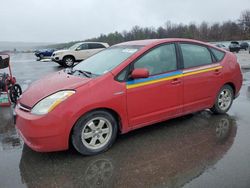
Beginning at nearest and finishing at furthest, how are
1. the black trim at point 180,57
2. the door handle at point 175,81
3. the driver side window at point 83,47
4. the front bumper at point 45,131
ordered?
1. the front bumper at point 45,131
2. the door handle at point 175,81
3. the black trim at point 180,57
4. the driver side window at point 83,47

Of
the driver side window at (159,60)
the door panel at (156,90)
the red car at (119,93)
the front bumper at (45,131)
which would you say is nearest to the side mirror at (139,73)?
the red car at (119,93)

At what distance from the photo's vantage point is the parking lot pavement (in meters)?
3.17

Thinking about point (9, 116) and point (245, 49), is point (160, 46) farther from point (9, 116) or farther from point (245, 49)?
point (245, 49)

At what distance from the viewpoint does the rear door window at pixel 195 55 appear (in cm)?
477

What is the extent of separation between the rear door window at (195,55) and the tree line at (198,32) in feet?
238

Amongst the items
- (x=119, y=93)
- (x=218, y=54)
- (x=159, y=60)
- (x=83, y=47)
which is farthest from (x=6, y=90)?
(x=83, y=47)

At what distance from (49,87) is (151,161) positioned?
5.85ft

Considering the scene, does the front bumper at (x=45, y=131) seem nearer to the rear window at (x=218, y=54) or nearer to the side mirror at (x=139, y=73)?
the side mirror at (x=139, y=73)

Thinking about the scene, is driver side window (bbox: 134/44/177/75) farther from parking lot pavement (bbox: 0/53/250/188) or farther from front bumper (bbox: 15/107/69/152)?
front bumper (bbox: 15/107/69/152)

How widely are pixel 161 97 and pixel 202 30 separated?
93351 mm

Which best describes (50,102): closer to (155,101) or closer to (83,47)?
(155,101)

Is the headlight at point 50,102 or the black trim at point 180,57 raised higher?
the black trim at point 180,57

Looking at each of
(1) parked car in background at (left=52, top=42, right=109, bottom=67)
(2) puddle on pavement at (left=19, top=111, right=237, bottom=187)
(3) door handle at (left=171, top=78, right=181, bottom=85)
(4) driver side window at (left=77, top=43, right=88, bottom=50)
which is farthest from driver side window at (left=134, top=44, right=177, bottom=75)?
(4) driver side window at (left=77, top=43, right=88, bottom=50)

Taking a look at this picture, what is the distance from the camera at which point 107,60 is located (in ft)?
14.9
